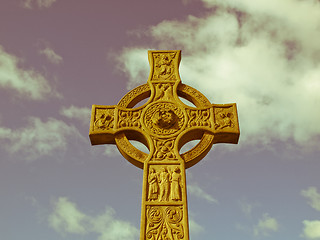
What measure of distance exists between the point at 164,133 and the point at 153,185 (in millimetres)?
1054

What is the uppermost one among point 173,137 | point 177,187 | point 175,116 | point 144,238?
point 175,116

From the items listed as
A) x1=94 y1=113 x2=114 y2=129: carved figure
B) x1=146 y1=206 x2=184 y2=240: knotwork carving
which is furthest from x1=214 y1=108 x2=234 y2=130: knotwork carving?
x1=94 y1=113 x2=114 y2=129: carved figure

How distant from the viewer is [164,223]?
523 centimetres

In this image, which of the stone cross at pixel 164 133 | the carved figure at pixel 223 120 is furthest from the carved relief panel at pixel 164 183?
the carved figure at pixel 223 120

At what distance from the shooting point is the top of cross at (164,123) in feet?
19.8

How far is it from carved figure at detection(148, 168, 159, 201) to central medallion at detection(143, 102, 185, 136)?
81 cm

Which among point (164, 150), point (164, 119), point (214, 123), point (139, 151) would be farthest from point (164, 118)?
point (214, 123)

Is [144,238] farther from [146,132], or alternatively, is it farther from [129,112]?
[129,112]

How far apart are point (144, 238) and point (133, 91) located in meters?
2.98

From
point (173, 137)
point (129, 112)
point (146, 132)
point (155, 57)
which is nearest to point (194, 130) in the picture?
point (173, 137)

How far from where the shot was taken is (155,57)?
7.36 metres

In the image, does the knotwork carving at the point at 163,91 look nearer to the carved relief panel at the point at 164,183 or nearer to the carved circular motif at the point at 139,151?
the carved circular motif at the point at 139,151

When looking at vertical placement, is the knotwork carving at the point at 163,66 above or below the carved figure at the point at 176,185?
above

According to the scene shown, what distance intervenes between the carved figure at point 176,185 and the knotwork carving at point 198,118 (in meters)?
1.01
